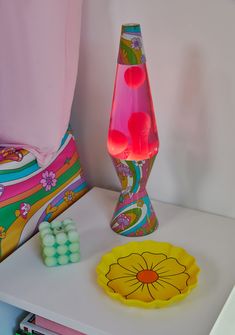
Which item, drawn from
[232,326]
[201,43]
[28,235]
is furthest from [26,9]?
[232,326]

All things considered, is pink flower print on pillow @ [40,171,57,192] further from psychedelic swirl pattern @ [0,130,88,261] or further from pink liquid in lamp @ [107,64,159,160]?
pink liquid in lamp @ [107,64,159,160]

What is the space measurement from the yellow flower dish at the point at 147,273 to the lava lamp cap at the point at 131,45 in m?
0.37

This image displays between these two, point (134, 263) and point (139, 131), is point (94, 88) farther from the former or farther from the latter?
point (134, 263)

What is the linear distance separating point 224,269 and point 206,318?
14 cm

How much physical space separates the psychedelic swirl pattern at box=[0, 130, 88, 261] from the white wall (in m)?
0.12

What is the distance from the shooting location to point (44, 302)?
89 cm

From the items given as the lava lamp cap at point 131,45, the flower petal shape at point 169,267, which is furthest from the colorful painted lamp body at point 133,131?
the flower petal shape at point 169,267

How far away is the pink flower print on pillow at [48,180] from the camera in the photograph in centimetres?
110

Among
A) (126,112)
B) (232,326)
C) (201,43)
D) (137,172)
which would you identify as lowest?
(232,326)

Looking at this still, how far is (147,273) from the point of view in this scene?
0.94 m

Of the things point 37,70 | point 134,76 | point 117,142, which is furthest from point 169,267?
point 37,70

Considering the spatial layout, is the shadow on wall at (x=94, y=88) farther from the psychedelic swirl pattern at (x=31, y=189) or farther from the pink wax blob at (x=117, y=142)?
the pink wax blob at (x=117, y=142)

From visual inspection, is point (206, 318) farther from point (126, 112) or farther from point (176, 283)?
point (126, 112)

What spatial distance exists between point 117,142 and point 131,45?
0.63 feet
